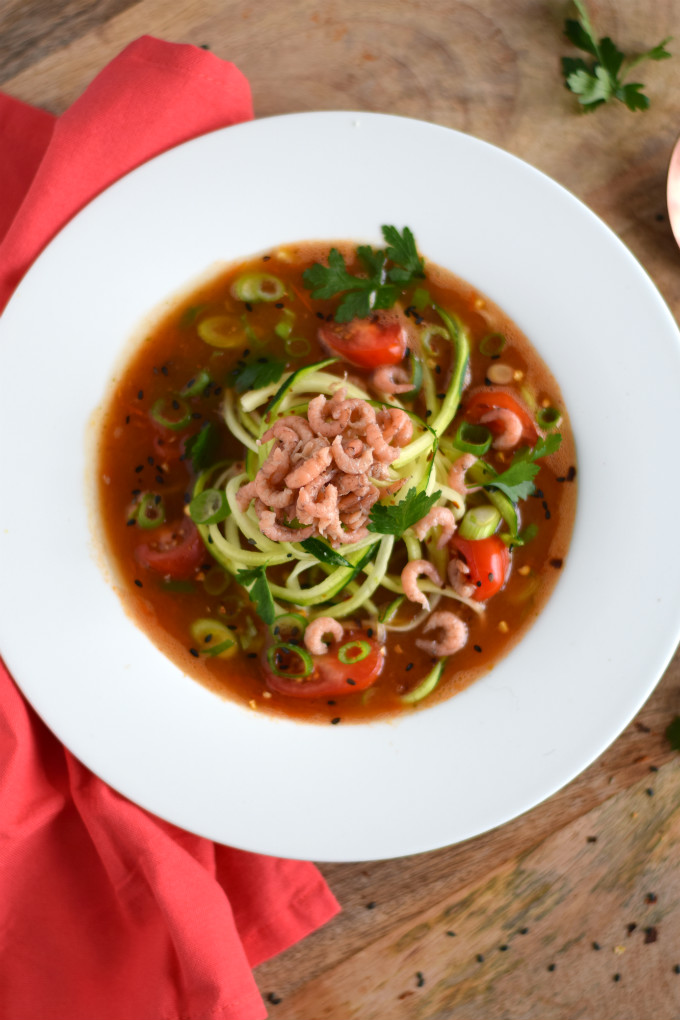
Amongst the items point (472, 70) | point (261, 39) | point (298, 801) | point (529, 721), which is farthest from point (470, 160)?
point (298, 801)

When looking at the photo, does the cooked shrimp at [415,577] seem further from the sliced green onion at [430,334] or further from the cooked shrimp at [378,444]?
the sliced green onion at [430,334]

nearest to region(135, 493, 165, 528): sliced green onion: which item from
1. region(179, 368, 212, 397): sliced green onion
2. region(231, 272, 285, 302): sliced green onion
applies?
region(179, 368, 212, 397): sliced green onion

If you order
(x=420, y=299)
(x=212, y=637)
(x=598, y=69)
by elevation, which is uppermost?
(x=598, y=69)

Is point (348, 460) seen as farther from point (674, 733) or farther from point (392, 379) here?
point (674, 733)

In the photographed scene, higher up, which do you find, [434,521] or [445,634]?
[434,521]

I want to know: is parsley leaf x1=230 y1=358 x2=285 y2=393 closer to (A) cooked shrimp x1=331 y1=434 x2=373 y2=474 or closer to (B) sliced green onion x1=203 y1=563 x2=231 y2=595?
(A) cooked shrimp x1=331 y1=434 x2=373 y2=474

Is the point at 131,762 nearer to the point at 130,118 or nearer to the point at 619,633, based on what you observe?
the point at 619,633

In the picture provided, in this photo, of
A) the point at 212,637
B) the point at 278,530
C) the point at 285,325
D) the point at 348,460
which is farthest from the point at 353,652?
the point at 285,325
